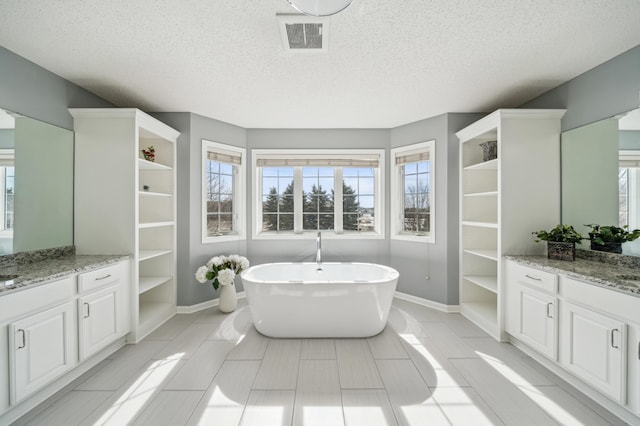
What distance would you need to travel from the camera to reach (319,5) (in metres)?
1.19

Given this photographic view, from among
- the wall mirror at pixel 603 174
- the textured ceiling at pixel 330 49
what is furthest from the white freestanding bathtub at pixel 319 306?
the textured ceiling at pixel 330 49

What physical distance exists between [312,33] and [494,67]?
1600 millimetres

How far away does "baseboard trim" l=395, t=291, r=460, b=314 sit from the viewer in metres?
3.32

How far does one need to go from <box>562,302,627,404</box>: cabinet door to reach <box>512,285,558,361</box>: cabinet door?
9 cm

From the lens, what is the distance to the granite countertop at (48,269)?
1.60m

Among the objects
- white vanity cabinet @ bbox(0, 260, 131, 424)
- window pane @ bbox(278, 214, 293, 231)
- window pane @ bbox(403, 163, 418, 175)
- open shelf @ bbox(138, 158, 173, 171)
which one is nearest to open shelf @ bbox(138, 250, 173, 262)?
white vanity cabinet @ bbox(0, 260, 131, 424)

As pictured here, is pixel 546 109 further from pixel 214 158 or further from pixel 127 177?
pixel 127 177

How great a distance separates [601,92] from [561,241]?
51.0 inches

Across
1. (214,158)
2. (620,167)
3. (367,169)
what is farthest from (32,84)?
(620,167)

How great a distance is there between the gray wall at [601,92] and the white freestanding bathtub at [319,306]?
7.39 feet

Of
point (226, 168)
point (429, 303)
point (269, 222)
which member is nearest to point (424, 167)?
point (429, 303)

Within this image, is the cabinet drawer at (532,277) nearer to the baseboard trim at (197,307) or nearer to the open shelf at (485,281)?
the open shelf at (485,281)

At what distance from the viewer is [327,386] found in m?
1.91

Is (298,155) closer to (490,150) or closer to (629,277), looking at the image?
(490,150)
